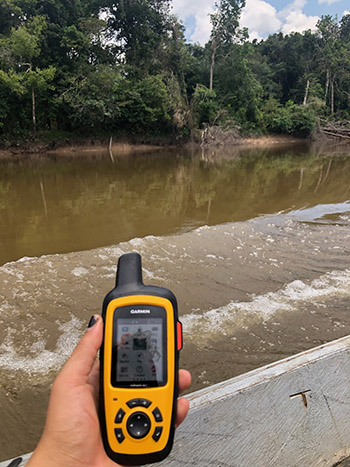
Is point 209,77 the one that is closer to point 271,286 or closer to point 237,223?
point 237,223

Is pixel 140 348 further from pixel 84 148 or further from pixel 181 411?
pixel 84 148

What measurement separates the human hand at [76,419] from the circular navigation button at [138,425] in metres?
0.11

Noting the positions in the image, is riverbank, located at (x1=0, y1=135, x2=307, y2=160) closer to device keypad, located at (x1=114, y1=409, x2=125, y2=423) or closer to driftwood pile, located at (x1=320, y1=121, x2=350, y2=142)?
driftwood pile, located at (x1=320, y1=121, x2=350, y2=142)

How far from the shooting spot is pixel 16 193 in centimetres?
841

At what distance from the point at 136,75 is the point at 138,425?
27105 mm

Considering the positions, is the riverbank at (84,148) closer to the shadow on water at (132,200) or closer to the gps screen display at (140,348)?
the shadow on water at (132,200)

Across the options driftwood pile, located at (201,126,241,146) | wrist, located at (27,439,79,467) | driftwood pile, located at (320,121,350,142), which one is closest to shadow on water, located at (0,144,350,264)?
wrist, located at (27,439,79,467)

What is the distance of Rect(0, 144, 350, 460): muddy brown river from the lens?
2465 mm

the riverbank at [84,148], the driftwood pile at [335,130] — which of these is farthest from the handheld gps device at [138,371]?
the driftwood pile at [335,130]

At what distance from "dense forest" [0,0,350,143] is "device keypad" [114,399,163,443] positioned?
21018 mm

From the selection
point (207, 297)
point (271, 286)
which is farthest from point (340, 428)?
point (271, 286)

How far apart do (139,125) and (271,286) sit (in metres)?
23.4

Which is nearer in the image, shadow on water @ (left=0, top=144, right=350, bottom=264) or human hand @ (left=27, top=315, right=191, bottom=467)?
human hand @ (left=27, top=315, right=191, bottom=467)

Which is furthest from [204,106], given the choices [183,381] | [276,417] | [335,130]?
[183,381]
